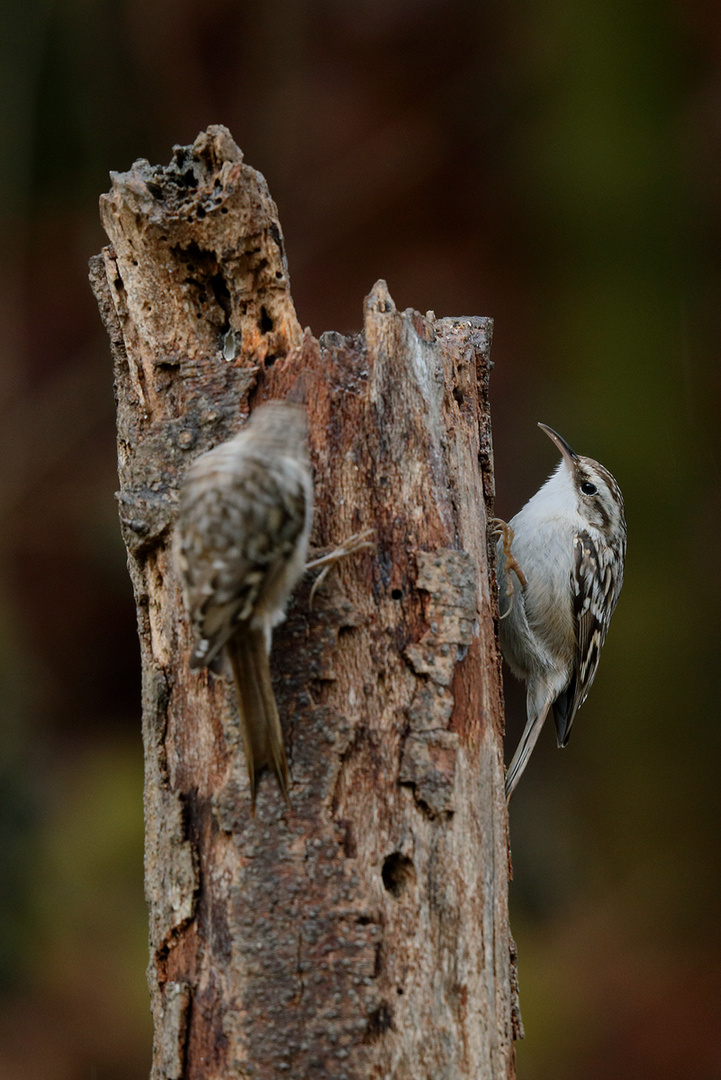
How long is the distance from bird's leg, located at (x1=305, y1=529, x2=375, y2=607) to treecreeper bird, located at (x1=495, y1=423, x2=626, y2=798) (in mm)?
1692

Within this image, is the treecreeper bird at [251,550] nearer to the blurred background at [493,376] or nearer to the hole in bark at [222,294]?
the hole in bark at [222,294]

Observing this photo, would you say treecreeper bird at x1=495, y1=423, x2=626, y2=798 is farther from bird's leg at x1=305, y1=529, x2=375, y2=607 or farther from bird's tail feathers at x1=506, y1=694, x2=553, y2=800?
bird's leg at x1=305, y1=529, x2=375, y2=607

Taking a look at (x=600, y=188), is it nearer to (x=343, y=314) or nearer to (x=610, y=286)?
(x=610, y=286)

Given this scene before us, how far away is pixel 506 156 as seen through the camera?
8.84 metres

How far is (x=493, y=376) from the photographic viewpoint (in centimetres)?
866

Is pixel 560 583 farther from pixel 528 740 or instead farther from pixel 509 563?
pixel 528 740

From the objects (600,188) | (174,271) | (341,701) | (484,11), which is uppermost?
(484,11)

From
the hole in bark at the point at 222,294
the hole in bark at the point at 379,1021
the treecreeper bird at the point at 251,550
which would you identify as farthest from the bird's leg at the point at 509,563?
the hole in bark at the point at 379,1021

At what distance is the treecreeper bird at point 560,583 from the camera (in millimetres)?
4258

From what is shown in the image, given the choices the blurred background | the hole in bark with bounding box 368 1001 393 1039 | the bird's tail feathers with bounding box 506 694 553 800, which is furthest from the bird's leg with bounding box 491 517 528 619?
the blurred background

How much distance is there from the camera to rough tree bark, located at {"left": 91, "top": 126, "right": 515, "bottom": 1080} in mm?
2281

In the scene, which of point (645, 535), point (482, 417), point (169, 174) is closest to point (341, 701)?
point (482, 417)

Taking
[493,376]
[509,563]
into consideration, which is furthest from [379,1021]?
[493,376]

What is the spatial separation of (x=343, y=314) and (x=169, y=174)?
18.5 feet
